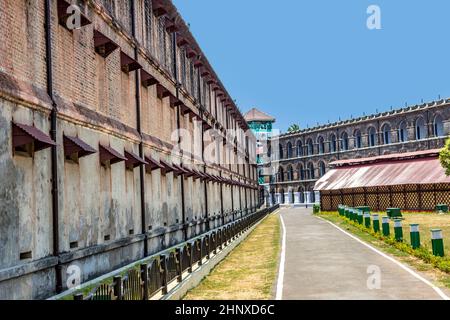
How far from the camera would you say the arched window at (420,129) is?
6721cm

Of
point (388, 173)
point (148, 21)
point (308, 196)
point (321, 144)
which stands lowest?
point (308, 196)

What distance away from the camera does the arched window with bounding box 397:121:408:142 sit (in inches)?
2771

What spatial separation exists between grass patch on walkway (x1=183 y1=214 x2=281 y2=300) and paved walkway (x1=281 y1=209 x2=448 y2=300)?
20.2 inches

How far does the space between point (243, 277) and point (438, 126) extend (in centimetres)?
→ 5676

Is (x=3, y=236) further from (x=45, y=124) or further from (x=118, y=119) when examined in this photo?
(x=118, y=119)

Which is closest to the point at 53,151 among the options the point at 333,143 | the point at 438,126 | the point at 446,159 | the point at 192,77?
the point at 192,77

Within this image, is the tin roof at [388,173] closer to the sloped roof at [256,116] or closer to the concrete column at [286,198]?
the concrete column at [286,198]

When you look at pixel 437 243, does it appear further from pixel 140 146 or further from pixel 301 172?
pixel 301 172

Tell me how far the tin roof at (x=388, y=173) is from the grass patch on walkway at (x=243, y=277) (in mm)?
28167

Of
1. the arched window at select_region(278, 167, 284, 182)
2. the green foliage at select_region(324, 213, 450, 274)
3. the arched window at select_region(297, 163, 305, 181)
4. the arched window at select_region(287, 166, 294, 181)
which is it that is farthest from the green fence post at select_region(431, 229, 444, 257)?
the arched window at select_region(278, 167, 284, 182)

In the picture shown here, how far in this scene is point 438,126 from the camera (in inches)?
2571

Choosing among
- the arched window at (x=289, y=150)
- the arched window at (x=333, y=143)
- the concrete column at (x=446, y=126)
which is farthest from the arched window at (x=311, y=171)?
Result: the concrete column at (x=446, y=126)

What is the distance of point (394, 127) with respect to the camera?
7162 centimetres
